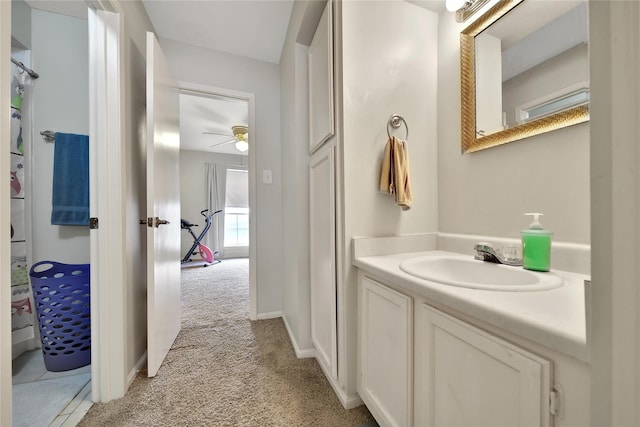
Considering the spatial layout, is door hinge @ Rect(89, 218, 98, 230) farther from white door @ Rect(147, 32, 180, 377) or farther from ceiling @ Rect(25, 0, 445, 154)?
ceiling @ Rect(25, 0, 445, 154)

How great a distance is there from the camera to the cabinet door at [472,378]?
1.60ft

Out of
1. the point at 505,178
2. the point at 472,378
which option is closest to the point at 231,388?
the point at 472,378

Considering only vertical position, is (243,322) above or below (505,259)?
below

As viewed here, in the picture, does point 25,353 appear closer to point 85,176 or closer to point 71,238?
point 71,238

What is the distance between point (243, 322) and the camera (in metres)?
2.07

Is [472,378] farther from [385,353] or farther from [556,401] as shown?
[385,353]

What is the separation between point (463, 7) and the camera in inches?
46.0

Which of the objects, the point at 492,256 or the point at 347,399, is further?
the point at 347,399

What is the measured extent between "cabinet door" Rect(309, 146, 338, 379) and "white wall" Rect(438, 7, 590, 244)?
62 centimetres

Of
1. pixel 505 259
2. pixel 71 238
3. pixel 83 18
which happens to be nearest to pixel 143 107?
pixel 83 18

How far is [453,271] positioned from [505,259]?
0.64 ft

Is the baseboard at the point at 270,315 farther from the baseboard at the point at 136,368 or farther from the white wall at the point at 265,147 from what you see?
the baseboard at the point at 136,368

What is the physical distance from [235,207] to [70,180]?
158 inches

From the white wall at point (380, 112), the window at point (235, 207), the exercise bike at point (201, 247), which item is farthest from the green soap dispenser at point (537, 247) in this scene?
the window at point (235, 207)
